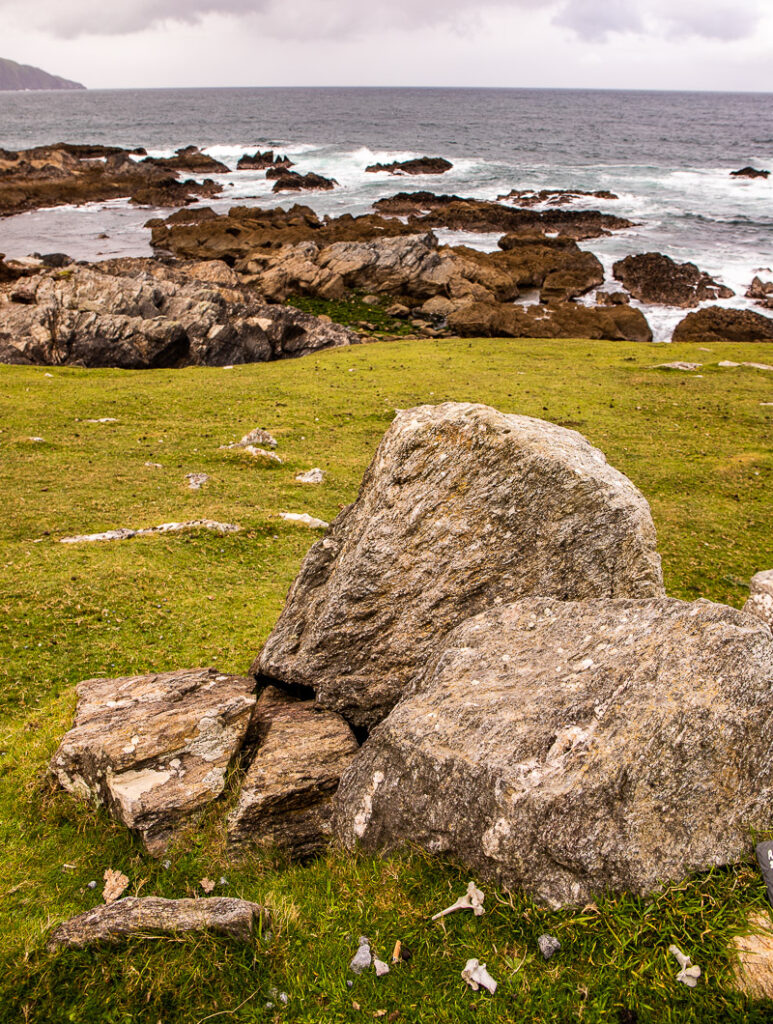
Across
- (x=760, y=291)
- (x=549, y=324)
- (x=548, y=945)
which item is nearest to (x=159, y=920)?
(x=548, y=945)

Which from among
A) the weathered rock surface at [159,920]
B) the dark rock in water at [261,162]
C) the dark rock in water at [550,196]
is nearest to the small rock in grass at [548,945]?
the weathered rock surface at [159,920]

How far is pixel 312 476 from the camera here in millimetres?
27812

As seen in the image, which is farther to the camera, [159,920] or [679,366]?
[679,366]

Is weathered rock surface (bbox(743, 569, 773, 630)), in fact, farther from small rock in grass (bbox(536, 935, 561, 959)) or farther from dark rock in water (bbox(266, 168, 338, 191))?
dark rock in water (bbox(266, 168, 338, 191))

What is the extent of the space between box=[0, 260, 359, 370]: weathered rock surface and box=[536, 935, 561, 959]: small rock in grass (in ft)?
150

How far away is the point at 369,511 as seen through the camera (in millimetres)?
11594

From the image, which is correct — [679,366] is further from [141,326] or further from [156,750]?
[156,750]

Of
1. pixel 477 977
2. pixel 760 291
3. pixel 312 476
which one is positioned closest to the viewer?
pixel 477 977

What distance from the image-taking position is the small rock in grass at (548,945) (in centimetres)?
639

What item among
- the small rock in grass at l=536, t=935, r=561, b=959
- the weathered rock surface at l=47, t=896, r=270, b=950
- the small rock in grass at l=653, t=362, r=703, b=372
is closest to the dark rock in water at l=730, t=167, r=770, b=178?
the small rock in grass at l=653, t=362, r=703, b=372

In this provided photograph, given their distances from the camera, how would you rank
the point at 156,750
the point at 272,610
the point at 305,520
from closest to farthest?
the point at 156,750 < the point at 272,610 < the point at 305,520

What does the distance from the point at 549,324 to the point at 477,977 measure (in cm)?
5667

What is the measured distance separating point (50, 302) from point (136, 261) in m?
23.4

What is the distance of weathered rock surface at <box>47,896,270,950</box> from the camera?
22.1 feet
